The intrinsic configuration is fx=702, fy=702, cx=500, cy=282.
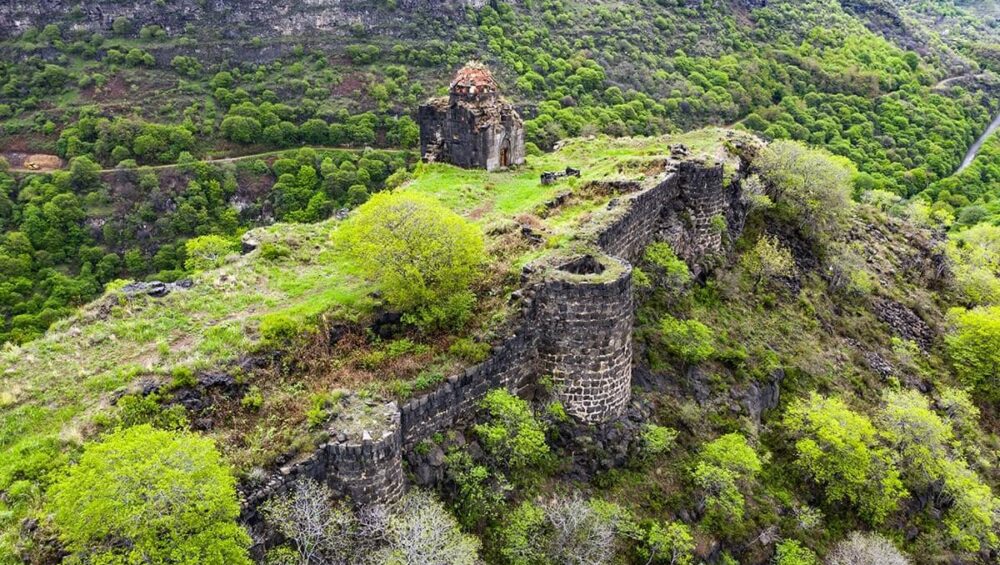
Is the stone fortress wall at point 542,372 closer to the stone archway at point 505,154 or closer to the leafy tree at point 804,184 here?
the stone archway at point 505,154

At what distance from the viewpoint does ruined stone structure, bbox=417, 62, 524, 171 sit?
1300 inches

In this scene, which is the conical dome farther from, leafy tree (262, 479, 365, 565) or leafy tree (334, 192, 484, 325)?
leafy tree (262, 479, 365, 565)

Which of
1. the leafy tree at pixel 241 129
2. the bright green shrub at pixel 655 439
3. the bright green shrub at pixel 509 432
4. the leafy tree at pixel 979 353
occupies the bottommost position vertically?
the leafy tree at pixel 241 129

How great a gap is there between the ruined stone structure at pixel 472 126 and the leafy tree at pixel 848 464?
58.9 ft

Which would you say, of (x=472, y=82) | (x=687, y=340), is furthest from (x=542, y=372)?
(x=472, y=82)

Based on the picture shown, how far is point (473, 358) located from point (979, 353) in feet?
92.5

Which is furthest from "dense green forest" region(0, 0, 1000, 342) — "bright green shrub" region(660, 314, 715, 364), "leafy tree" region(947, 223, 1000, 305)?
"bright green shrub" region(660, 314, 715, 364)

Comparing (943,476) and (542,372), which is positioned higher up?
(542,372)

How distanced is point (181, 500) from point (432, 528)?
198 inches

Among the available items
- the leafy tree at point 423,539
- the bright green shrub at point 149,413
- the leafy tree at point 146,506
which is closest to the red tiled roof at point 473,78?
the bright green shrub at point 149,413

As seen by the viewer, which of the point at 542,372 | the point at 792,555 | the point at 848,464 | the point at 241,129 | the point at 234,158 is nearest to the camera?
the point at 542,372

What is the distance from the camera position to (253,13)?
81688 mm

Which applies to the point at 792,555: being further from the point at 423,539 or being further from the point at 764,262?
the point at 764,262

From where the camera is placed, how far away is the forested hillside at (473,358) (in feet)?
47.1
